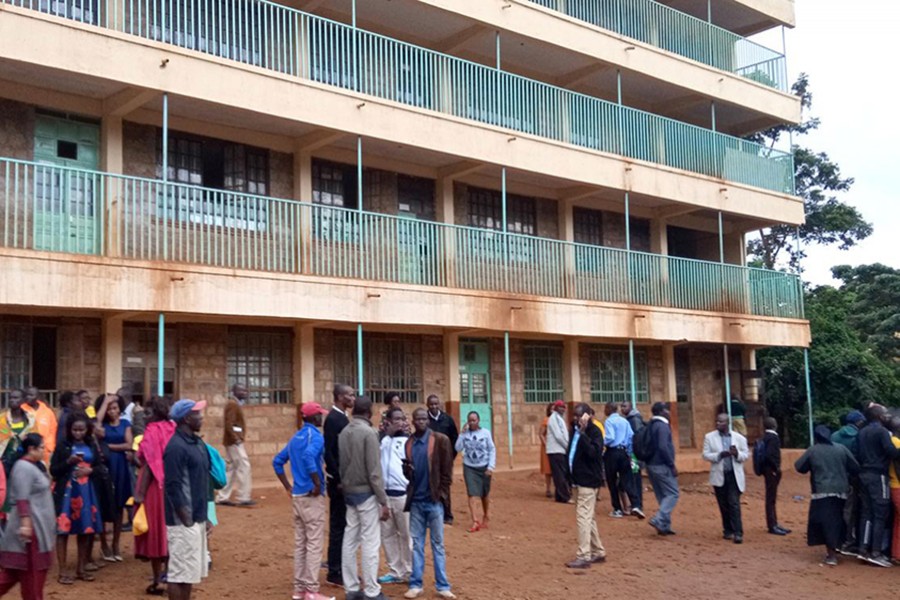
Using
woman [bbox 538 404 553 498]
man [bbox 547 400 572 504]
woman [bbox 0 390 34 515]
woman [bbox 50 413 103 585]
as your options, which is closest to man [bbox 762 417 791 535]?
man [bbox 547 400 572 504]

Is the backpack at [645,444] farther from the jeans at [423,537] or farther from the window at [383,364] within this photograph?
the window at [383,364]

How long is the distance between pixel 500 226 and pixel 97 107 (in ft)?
29.5

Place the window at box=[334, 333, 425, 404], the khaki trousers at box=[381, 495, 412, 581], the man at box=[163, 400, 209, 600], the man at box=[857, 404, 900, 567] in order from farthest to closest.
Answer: the window at box=[334, 333, 425, 404] → the man at box=[857, 404, 900, 567] → the khaki trousers at box=[381, 495, 412, 581] → the man at box=[163, 400, 209, 600]

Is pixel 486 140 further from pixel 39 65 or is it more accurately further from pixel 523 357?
pixel 39 65

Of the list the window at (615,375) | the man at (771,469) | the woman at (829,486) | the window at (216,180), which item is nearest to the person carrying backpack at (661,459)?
the man at (771,469)

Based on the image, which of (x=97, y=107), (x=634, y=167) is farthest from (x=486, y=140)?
(x=97, y=107)

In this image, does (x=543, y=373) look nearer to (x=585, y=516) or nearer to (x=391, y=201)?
(x=391, y=201)

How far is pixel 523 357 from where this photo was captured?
68.4 feet

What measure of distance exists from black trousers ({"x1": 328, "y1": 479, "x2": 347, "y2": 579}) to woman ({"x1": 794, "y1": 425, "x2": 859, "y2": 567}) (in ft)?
19.3

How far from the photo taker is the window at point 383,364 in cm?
1762

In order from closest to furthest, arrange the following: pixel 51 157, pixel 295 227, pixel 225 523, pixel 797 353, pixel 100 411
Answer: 1. pixel 100 411
2. pixel 225 523
3. pixel 51 157
4. pixel 295 227
5. pixel 797 353

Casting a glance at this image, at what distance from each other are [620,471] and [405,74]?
330 inches

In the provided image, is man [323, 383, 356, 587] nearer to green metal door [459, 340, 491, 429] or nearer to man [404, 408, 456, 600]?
man [404, 408, 456, 600]

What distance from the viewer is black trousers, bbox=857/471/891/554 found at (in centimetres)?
1170
